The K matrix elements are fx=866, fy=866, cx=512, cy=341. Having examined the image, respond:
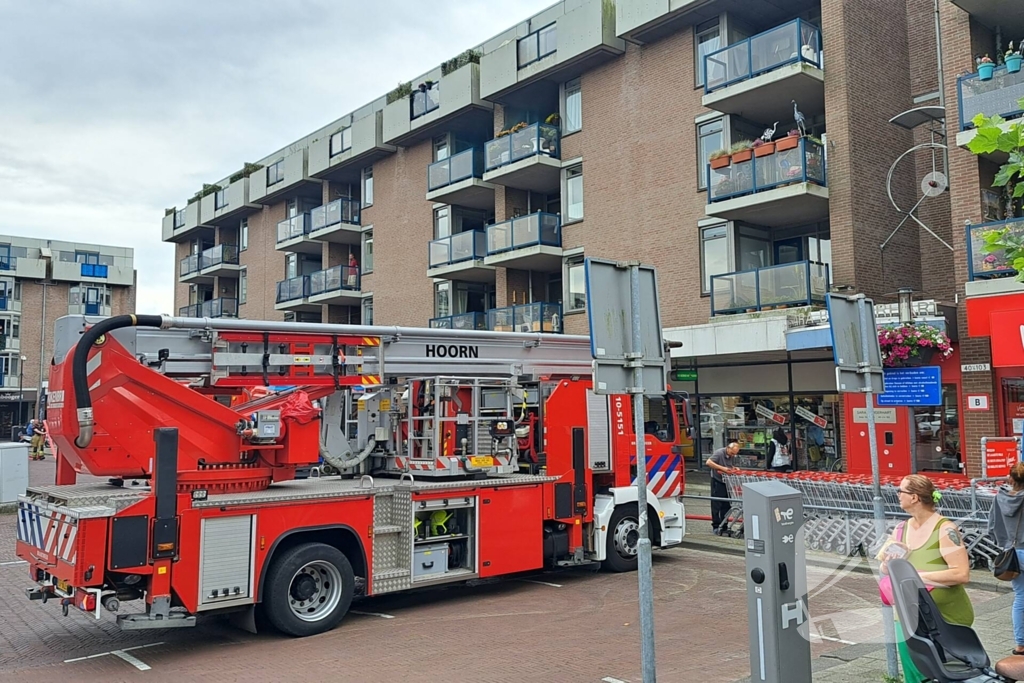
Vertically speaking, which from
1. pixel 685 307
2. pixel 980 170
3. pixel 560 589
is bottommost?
pixel 560 589

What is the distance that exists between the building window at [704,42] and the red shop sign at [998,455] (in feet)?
36.9

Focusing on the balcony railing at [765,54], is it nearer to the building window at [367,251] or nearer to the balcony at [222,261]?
the building window at [367,251]

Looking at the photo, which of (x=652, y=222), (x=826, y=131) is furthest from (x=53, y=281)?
(x=826, y=131)

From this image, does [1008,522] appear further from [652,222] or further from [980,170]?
[652,222]

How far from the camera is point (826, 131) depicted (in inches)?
754

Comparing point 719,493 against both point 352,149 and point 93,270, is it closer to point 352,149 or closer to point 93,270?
point 352,149

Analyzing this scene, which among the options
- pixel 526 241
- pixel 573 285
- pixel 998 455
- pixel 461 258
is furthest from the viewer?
pixel 461 258

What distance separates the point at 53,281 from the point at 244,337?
65.5 meters

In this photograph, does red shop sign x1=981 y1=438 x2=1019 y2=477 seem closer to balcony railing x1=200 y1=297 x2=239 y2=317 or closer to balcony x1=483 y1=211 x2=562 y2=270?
balcony x1=483 y1=211 x2=562 y2=270

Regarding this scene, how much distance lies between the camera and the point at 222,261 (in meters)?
44.1

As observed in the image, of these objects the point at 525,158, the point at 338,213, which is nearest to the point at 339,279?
the point at 338,213

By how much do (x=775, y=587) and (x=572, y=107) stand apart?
72.9 ft

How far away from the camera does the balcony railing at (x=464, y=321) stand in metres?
28.7

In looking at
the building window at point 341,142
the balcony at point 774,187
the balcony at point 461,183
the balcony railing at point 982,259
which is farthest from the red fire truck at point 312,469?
the building window at point 341,142
